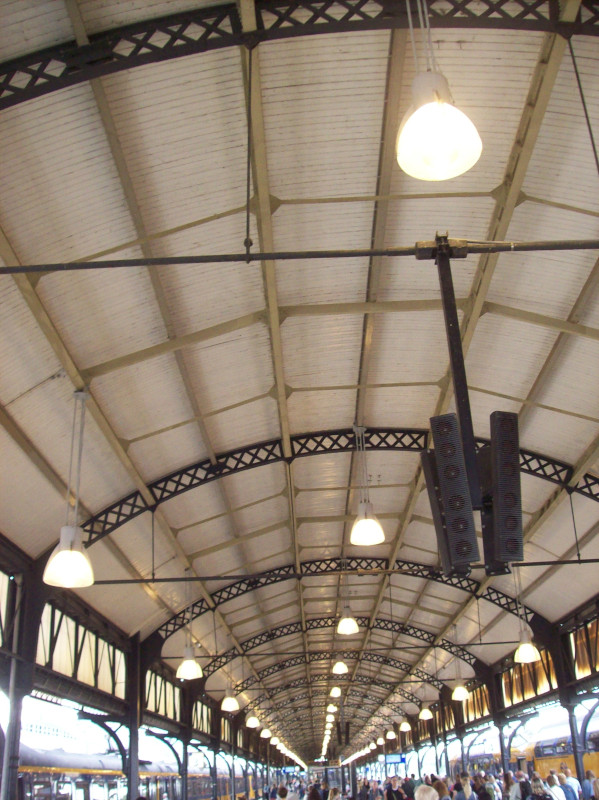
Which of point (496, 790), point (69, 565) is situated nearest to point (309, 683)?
point (496, 790)

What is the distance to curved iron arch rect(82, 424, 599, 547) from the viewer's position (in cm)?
1315

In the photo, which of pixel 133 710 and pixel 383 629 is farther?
pixel 383 629

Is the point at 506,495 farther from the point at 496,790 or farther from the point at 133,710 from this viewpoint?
the point at 133,710

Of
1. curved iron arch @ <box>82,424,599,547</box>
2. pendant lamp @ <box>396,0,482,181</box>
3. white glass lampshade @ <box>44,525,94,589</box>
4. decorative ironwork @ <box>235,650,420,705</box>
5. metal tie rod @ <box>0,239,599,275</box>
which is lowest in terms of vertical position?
white glass lampshade @ <box>44,525,94,589</box>

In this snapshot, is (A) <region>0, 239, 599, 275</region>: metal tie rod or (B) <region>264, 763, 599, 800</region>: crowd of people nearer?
(A) <region>0, 239, 599, 275</region>: metal tie rod

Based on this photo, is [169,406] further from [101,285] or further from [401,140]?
[401,140]

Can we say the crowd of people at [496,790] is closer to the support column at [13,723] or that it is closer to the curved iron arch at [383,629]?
the support column at [13,723]

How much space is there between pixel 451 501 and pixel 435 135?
3042mm

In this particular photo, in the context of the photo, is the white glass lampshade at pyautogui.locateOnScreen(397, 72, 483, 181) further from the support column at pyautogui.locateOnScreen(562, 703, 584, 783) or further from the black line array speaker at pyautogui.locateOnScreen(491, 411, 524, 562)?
the support column at pyautogui.locateOnScreen(562, 703, 584, 783)

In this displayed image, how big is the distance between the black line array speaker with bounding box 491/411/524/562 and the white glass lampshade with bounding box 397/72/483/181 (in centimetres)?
258

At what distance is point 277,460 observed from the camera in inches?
536

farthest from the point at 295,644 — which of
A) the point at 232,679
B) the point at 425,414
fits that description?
the point at 425,414

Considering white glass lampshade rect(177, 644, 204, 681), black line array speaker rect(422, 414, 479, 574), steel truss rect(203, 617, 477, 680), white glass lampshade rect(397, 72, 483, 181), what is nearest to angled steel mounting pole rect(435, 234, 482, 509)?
black line array speaker rect(422, 414, 479, 574)

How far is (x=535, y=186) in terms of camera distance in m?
8.22
